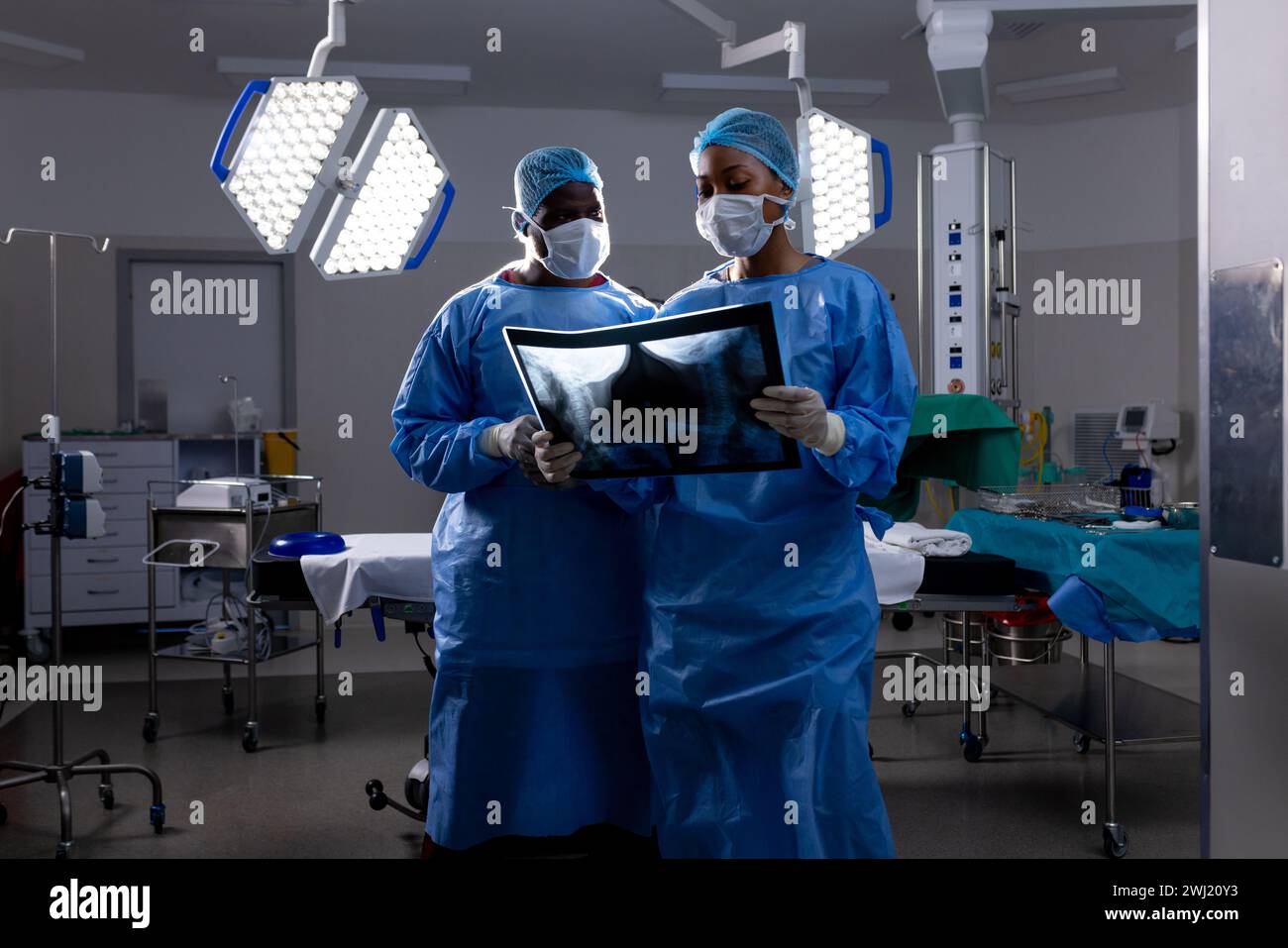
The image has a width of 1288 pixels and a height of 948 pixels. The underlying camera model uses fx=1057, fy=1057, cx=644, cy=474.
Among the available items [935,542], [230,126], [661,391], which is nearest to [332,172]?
[230,126]

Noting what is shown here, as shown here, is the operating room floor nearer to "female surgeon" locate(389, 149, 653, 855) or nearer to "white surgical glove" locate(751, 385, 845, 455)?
"female surgeon" locate(389, 149, 653, 855)

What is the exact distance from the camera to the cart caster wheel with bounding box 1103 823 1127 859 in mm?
2891

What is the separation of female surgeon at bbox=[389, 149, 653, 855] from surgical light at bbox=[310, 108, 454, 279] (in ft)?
1.90

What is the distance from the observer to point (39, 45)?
5.29 metres

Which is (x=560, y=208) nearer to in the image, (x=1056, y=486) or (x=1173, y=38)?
(x=1056, y=486)

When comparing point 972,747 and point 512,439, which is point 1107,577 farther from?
point 512,439

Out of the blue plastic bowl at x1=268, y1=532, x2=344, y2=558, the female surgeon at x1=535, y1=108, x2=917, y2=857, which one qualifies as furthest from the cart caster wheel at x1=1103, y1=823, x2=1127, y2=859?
the blue plastic bowl at x1=268, y1=532, x2=344, y2=558

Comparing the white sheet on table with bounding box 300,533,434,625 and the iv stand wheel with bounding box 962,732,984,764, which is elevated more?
the white sheet on table with bounding box 300,533,434,625

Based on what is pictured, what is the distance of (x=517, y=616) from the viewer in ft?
6.58

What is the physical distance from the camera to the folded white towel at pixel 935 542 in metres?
3.03

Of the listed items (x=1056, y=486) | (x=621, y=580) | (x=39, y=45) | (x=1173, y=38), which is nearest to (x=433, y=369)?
(x=621, y=580)
